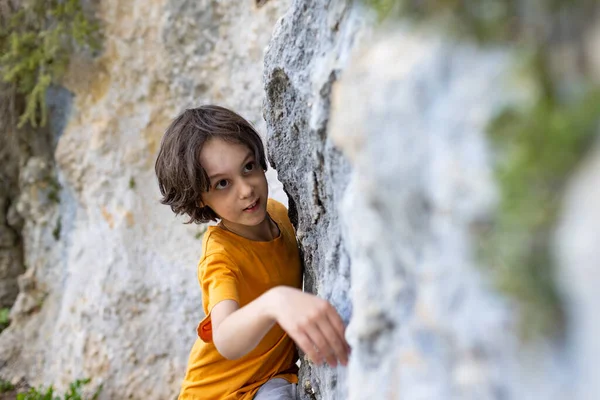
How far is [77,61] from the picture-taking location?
2.91 m

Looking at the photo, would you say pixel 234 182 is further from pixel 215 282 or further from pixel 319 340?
pixel 319 340

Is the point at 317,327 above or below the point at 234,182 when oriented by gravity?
below

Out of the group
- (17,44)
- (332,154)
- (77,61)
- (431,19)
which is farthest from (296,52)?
(17,44)

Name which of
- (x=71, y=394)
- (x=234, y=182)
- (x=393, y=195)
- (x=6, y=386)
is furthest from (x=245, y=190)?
(x=6, y=386)

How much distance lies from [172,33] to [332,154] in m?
2.13

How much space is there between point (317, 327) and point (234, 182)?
0.60 meters

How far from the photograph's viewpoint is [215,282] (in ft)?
4.23

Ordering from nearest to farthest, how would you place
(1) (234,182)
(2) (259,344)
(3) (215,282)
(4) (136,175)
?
A: (3) (215,282), (1) (234,182), (2) (259,344), (4) (136,175)

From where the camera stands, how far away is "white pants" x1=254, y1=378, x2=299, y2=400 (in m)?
1.46

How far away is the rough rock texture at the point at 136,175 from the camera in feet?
8.87

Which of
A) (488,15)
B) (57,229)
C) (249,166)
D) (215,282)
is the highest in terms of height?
(488,15)

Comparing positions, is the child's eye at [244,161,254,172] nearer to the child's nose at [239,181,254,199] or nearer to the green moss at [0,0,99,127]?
the child's nose at [239,181,254,199]

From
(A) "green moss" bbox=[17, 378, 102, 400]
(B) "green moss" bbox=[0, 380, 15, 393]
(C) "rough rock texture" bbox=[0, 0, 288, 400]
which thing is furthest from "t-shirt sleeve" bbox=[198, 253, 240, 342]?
(B) "green moss" bbox=[0, 380, 15, 393]

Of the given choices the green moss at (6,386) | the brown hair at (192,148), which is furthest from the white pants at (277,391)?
the green moss at (6,386)
